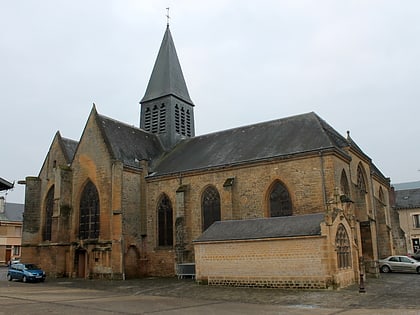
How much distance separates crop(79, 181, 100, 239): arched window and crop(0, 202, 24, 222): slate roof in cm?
2689

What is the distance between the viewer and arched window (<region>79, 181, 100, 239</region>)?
87.9 ft

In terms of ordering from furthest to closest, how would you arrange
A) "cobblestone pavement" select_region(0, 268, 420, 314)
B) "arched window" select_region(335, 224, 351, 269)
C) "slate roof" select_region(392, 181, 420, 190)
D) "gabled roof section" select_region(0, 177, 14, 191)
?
"slate roof" select_region(392, 181, 420, 190) < "arched window" select_region(335, 224, 351, 269) < "cobblestone pavement" select_region(0, 268, 420, 314) < "gabled roof section" select_region(0, 177, 14, 191)

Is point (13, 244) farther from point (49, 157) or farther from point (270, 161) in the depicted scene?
point (270, 161)

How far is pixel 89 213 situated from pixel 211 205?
8.21m

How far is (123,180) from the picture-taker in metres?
26.4

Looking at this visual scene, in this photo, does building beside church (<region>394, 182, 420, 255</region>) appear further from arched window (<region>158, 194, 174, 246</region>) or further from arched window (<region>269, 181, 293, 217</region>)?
arched window (<region>158, 194, 174, 246</region>)

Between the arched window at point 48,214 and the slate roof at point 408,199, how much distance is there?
34.5 metres

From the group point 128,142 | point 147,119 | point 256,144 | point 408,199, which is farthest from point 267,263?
point 408,199

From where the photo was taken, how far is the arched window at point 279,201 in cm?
2261

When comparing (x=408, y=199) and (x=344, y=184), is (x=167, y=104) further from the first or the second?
(x=408, y=199)

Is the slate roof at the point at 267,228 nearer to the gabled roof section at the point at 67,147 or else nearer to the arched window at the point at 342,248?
the arched window at the point at 342,248

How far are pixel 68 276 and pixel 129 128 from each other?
1121 cm

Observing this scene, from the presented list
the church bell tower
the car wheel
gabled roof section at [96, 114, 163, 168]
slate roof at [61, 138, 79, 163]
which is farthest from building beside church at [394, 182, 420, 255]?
slate roof at [61, 138, 79, 163]

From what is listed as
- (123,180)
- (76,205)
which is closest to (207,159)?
(123,180)
